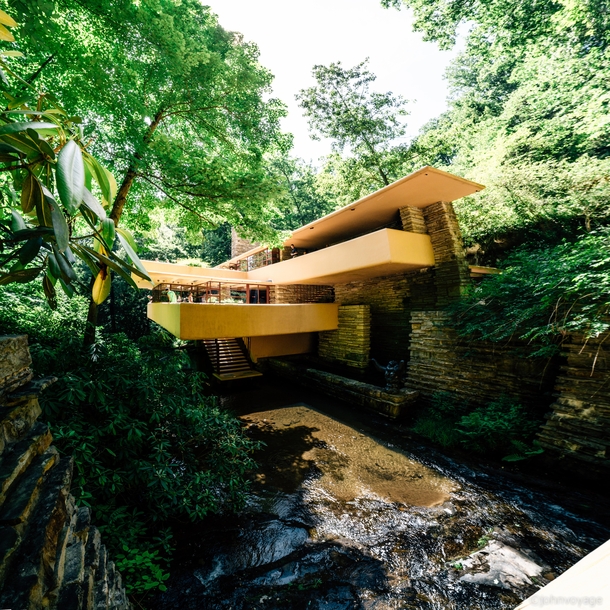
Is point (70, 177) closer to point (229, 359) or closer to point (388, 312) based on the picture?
point (388, 312)

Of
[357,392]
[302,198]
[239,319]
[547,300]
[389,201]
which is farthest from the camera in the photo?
[302,198]

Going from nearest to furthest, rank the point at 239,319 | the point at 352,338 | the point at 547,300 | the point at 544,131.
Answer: the point at 547,300 → the point at 239,319 → the point at 544,131 → the point at 352,338

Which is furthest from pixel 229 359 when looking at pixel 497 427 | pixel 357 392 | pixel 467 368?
pixel 497 427

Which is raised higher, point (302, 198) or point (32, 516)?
point (302, 198)

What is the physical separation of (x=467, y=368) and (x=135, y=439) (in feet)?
22.4

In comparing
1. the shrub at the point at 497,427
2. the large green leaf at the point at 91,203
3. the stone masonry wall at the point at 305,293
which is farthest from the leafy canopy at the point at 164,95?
the shrub at the point at 497,427

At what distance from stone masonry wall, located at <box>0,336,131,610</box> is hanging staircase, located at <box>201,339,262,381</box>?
1026cm

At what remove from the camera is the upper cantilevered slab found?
680 cm

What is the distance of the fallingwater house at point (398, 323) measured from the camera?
4.48 m

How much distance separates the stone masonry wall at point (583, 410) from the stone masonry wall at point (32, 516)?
613cm

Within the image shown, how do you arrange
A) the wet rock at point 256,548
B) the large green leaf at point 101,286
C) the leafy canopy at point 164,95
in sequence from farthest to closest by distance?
the leafy canopy at point 164,95, the wet rock at point 256,548, the large green leaf at point 101,286

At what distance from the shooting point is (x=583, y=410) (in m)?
4.30

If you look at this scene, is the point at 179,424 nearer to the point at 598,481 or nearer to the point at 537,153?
the point at 598,481

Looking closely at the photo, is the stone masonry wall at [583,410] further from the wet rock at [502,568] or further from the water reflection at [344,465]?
the wet rock at [502,568]
